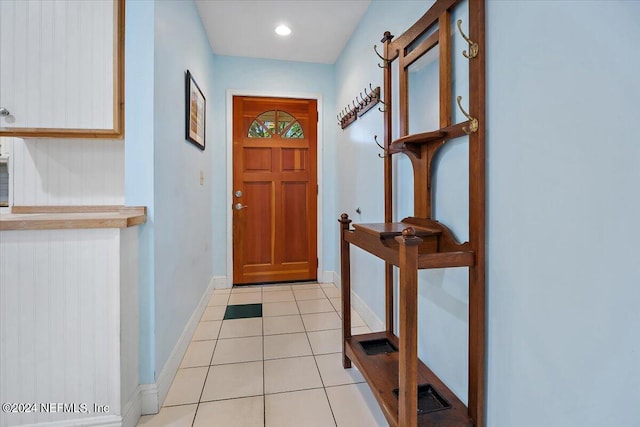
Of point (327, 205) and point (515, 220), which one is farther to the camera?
point (327, 205)

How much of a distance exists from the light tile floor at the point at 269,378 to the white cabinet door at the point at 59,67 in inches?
55.3

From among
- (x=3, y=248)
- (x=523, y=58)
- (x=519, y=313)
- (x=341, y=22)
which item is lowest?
(x=519, y=313)

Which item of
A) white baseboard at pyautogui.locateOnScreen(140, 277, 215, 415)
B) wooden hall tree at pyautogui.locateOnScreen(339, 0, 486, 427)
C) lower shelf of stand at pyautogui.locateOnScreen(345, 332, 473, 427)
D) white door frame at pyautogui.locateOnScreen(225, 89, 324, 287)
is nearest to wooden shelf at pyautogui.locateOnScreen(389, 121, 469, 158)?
wooden hall tree at pyautogui.locateOnScreen(339, 0, 486, 427)

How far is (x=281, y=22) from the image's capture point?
2568 millimetres

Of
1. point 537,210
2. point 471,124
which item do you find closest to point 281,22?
point 471,124

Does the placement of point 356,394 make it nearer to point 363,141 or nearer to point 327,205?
point 363,141

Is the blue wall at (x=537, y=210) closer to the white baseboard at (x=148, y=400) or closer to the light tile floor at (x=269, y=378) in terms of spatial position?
the white baseboard at (x=148, y=400)

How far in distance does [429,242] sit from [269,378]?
3.84 feet

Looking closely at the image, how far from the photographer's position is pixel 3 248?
3.80 feet

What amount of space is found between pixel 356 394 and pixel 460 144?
4.37 feet

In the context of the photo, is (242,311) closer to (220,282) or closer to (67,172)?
(220,282)

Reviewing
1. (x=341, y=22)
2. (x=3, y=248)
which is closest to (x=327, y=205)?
(x=341, y=22)

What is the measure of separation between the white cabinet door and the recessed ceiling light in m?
1.53

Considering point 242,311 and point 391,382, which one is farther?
point 242,311
